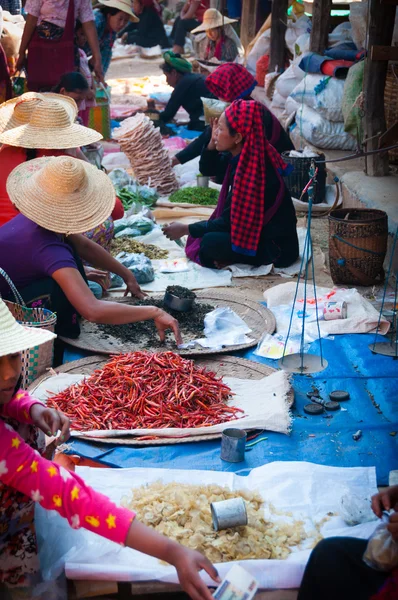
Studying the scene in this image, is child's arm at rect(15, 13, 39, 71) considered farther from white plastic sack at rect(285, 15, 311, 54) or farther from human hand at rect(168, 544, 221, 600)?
human hand at rect(168, 544, 221, 600)

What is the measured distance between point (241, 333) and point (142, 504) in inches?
61.4

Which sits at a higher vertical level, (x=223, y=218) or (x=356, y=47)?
(x=356, y=47)

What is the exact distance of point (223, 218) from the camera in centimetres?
498

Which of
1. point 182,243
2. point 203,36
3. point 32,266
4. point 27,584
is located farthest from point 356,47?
point 203,36

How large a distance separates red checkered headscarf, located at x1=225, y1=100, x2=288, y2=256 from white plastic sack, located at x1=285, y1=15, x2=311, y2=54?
418 centimetres

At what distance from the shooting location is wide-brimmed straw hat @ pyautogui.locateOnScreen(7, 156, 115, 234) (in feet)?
10.8

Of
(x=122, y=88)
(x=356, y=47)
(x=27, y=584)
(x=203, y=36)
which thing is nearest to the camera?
(x=27, y=584)

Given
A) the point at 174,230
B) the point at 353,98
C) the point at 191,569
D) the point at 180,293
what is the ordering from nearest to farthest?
the point at 191,569 → the point at 180,293 → the point at 174,230 → the point at 353,98

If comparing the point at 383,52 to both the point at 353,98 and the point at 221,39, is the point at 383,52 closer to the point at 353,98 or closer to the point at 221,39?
the point at 353,98

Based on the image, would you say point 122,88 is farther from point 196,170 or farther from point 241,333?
point 241,333

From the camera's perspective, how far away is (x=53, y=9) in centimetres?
627

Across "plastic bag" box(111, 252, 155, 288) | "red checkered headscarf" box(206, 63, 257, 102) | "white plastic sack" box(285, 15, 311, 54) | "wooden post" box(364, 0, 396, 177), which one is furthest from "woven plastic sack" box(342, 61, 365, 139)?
"white plastic sack" box(285, 15, 311, 54)

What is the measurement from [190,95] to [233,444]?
6.25m

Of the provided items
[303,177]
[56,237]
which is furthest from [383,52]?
[56,237]
